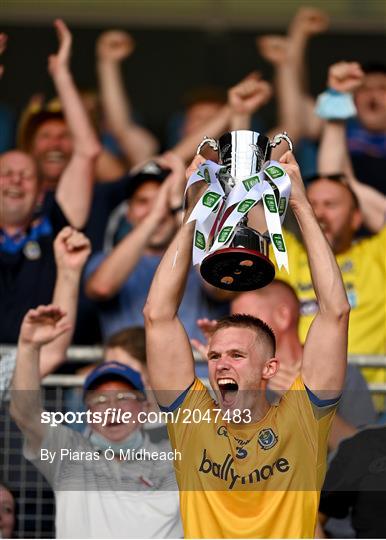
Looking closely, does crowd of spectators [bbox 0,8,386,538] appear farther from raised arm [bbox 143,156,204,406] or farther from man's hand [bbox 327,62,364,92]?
raised arm [bbox 143,156,204,406]

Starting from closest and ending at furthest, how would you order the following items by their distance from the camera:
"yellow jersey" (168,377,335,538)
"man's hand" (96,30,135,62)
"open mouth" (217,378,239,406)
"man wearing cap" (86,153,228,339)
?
1. "yellow jersey" (168,377,335,538)
2. "open mouth" (217,378,239,406)
3. "man wearing cap" (86,153,228,339)
4. "man's hand" (96,30,135,62)

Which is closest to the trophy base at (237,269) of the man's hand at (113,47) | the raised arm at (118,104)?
the raised arm at (118,104)

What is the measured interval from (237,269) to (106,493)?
1431 mm

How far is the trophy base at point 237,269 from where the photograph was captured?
17.6 ft

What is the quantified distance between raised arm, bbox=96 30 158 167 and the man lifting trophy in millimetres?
4093

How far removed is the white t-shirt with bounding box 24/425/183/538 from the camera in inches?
248

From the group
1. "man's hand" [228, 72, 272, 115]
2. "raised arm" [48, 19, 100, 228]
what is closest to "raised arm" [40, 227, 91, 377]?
"raised arm" [48, 19, 100, 228]

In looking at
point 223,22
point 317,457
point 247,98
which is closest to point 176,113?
point 223,22

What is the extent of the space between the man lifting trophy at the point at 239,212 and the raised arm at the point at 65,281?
138 centimetres

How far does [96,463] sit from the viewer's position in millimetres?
6418

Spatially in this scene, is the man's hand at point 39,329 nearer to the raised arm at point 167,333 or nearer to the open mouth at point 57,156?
the raised arm at point 167,333

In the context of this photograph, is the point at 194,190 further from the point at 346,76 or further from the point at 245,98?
the point at 245,98

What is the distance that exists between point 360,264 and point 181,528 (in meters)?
2.26

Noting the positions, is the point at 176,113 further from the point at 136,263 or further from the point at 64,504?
the point at 64,504
